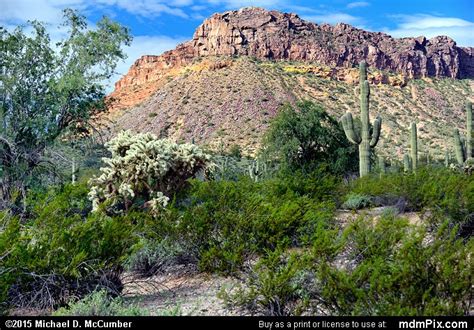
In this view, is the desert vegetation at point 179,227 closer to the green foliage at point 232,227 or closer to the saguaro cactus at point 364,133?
the green foliage at point 232,227

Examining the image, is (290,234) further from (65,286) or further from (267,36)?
(267,36)

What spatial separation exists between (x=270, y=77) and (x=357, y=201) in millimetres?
56973

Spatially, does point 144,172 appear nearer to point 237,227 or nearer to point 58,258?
point 237,227

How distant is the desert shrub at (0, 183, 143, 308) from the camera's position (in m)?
6.75

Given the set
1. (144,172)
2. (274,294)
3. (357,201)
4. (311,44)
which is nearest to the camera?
(274,294)

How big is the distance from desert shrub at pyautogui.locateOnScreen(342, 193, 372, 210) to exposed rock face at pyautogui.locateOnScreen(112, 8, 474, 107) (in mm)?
67553

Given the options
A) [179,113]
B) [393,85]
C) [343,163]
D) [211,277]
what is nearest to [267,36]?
[393,85]

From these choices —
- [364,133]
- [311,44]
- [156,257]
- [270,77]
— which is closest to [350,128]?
[364,133]

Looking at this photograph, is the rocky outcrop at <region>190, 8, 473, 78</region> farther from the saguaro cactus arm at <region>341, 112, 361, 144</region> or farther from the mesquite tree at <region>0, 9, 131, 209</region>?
the mesquite tree at <region>0, 9, 131, 209</region>

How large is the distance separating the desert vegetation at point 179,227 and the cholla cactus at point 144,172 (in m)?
0.03

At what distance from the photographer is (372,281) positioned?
557cm

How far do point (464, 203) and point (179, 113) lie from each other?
55.6 meters

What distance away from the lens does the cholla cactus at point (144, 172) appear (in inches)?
430
